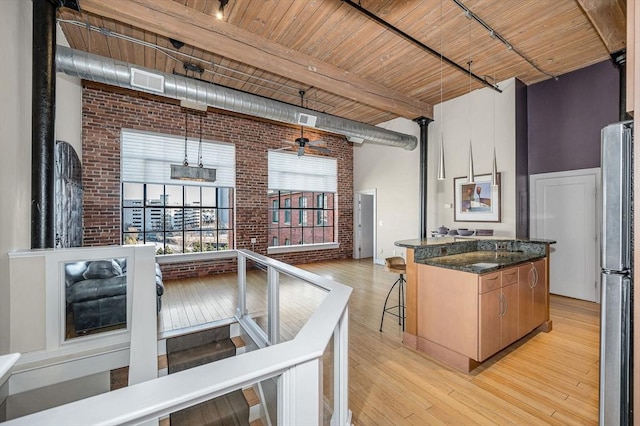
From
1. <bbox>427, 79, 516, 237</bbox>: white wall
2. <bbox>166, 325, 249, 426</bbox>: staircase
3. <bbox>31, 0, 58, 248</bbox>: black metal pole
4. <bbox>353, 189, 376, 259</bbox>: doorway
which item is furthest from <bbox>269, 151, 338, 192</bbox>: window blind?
<bbox>31, 0, 58, 248</bbox>: black metal pole

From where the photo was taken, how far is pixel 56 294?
7.50ft

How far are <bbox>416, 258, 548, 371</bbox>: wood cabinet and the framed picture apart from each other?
2.13m

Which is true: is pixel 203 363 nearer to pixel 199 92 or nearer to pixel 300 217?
pixel 199 92

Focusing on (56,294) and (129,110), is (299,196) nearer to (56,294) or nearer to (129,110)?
(129,110)

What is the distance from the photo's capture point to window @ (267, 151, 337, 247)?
713 centimetres

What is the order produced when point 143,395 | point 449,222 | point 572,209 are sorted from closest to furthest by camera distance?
point 143,395, point 572,209, point 449,222

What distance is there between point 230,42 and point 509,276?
403 centimetres

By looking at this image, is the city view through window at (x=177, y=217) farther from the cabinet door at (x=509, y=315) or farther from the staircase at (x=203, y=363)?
the cabinet door at (x=509, y=315)

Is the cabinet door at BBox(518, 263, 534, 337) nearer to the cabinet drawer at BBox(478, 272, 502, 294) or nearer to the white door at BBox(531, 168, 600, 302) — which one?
the cabinet drawer at BBox(478, 272, 502, 294)

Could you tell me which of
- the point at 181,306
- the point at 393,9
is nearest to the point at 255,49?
the point at 393,9

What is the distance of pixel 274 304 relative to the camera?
260 centimetres

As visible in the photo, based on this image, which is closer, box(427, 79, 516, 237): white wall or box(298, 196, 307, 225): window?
box(427, 79, 516, 237): white wall

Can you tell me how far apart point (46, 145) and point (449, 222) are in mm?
6054

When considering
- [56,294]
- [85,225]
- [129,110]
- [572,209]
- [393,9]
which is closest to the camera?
[56,294]
